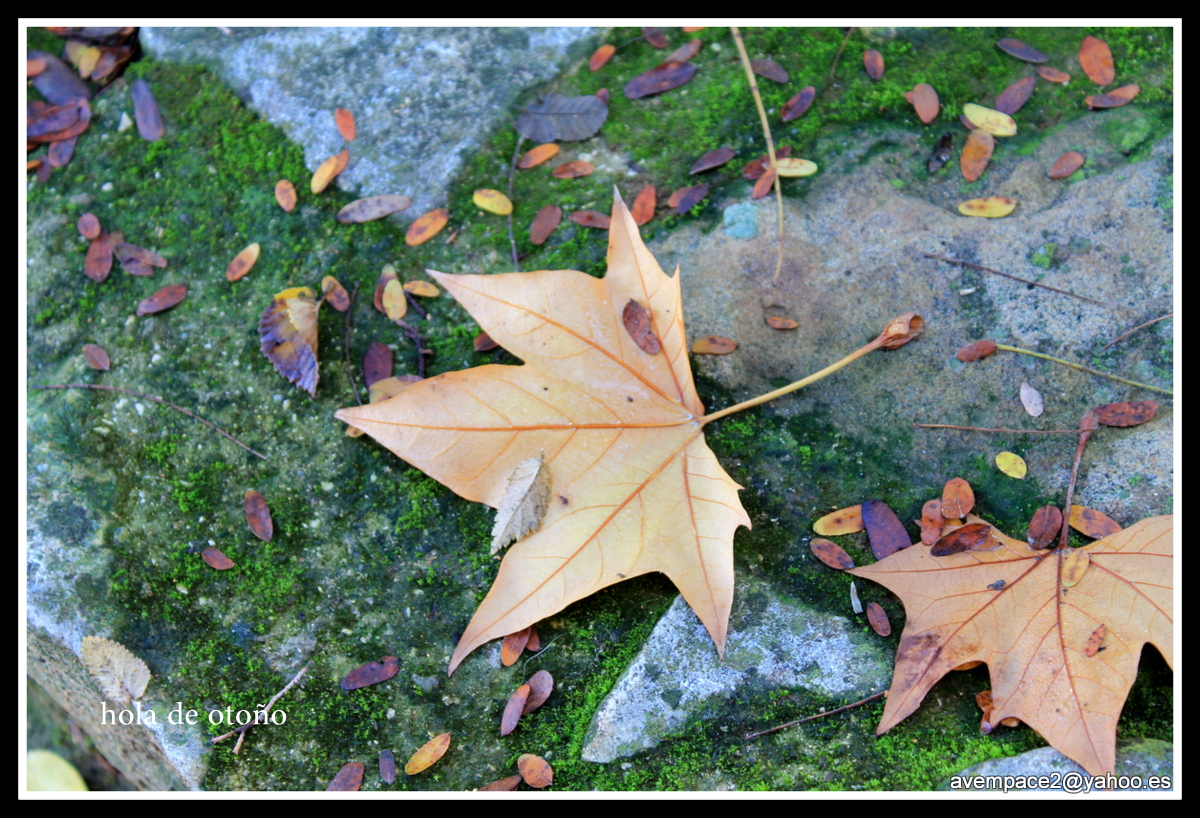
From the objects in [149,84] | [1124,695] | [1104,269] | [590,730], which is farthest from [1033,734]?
[149,84]

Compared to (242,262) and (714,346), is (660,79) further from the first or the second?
(242,262)

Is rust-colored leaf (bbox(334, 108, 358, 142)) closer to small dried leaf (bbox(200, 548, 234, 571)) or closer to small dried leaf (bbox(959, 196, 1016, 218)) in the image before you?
small dried leaf (bbox(200, 548, 234, 571))

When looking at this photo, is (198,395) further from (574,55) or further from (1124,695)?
(1124,695)

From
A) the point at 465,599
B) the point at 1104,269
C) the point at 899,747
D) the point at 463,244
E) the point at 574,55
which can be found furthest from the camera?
the point at 574,55

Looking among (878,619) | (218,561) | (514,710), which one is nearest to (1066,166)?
(878,619)

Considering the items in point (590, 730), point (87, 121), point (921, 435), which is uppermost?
point (87, 121)

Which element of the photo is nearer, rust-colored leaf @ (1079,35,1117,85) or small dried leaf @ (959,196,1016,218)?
small dried leaf @ (959,196,1016,218)

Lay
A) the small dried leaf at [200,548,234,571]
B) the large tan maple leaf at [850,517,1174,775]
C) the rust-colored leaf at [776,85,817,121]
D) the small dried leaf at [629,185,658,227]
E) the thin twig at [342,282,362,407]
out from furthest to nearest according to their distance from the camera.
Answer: the rust-colored leaf at [776,85,817,121] < the small dried leaf at [629,185,658,227] < the thin twig at [342,282,362,407] < the small dried leaf at [200,548,234,571] < the large tan maple leaf at [850,517,1174,775]

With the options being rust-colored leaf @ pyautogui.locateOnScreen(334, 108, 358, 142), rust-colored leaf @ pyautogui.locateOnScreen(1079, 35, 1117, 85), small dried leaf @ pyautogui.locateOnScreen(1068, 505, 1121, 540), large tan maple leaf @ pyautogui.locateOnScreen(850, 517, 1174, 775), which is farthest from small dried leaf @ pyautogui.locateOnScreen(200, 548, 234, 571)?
rust-colored leaf @ pyautogui.locateOnScreen(1079, 35, 1117, 85)
